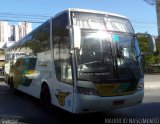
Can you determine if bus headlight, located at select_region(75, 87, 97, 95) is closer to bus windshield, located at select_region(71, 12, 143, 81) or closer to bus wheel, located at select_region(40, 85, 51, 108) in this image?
bus windshield, located at select_region(71, 12, 143, 81)

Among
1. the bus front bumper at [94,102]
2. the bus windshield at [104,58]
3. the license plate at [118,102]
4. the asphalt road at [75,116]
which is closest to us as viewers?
the bus front bumper at [94,102]

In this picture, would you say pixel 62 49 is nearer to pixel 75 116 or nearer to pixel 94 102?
pixel 94 102

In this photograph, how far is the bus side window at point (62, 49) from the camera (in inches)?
328

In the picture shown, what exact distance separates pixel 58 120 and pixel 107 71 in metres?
2.24

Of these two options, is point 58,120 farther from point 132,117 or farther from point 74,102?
point 132,117

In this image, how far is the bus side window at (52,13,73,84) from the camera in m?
8.34

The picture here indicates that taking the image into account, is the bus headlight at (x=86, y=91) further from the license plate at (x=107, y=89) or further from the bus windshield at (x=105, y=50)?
the bus windshield at (x=105, y=50)

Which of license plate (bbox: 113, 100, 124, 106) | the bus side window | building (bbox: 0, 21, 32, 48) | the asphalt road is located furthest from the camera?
building (bbox: 0, 21, 32, 48)

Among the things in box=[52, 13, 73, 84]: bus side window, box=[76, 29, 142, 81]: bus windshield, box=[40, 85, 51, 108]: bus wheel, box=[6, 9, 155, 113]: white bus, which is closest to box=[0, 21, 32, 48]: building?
box=[40, 85, 51, 108]: bus wheel

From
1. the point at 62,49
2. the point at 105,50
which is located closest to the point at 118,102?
the point at 105,50

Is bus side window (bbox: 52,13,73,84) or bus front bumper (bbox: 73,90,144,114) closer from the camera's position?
bus front bumper (bbox: 73,90,144,114)

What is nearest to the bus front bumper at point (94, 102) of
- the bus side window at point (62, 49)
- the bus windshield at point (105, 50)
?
the bus windshield at point (105, 50)

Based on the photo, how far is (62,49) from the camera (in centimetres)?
878

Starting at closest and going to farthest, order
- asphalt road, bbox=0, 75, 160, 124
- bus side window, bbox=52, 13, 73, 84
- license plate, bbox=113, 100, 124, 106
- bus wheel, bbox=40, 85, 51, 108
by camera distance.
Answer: license plate, bbox=113, 100, 124, 106 < bus side window, bbox=52, 13, 73, 84 < asphalt road, bbox=0, 75, 160, 124 < bus wheel, bbox=40, 85, 51, 108
